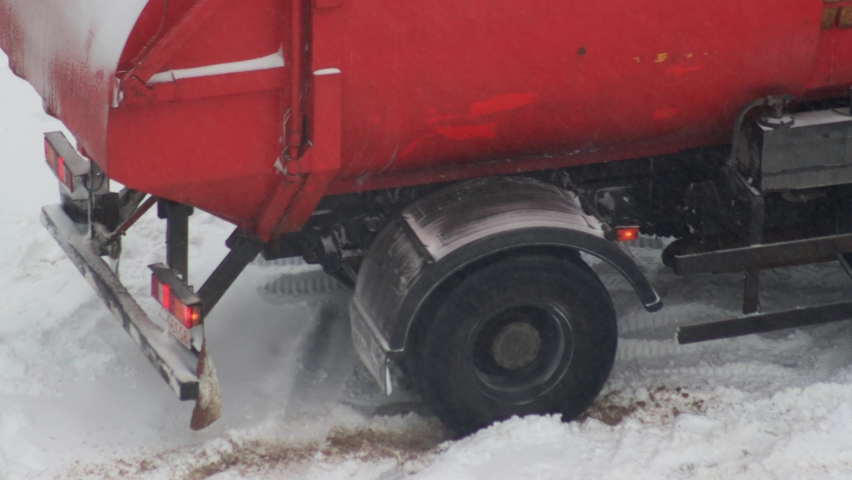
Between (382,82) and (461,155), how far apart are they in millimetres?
485

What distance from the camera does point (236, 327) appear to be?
14.6ft

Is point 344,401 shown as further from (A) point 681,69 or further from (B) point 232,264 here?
(A) point 681,69

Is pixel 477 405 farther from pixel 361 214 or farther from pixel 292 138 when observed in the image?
pixel 292 138

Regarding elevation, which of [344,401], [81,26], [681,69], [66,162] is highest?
[81,26]

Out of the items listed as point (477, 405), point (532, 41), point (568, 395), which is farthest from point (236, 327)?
point (532, 41)

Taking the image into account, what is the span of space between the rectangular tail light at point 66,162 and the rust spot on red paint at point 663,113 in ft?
8.04

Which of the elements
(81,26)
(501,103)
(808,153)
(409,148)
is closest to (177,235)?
(81,26)

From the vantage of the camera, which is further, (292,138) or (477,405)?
(477,405)

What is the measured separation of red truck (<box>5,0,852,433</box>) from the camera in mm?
3039

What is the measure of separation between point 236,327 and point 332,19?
1927 millimetres

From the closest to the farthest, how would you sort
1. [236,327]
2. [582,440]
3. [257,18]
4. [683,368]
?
[257,18]
[582,440]
[683,368]
[236,327]

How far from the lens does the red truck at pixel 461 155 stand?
3039mm

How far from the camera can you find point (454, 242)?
11.1 ft

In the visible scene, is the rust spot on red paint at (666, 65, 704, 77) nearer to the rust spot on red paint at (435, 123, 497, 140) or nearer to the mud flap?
the rust spot on red paint at (435, 123, 497, 140)
